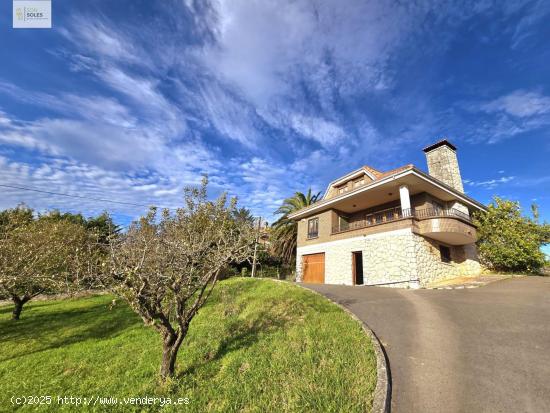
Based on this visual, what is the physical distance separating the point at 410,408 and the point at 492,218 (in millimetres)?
20454

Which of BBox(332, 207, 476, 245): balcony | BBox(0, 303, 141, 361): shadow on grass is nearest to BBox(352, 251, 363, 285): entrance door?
BBox(332, 207, 476, 245): balcony

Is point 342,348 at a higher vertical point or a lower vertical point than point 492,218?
lower

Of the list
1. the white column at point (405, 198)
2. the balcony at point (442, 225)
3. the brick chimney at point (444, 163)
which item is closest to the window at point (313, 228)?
the balcony at point (442, 225)

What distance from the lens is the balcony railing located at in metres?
15.0

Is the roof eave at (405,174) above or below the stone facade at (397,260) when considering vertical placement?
above

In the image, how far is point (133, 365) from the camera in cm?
612

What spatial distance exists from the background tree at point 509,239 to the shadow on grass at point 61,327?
2273cm

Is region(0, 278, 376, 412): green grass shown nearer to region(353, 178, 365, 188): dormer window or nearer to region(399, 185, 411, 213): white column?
region(399, 185, 411, 213): white column

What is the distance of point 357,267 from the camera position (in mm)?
18344

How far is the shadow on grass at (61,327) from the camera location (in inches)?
323

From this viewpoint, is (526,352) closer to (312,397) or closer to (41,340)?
(312,397)

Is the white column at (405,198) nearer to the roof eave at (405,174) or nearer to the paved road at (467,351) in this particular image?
the roof eave at (405,174)

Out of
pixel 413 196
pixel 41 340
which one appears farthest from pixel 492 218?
pixel 41 340

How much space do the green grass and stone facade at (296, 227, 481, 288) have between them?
699 cm
